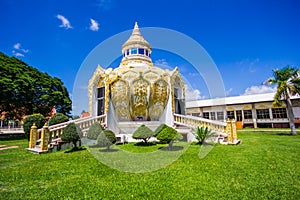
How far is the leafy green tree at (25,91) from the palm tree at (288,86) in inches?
991

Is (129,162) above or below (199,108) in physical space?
below

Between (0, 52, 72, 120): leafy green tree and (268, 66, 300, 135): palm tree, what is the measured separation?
2517cm

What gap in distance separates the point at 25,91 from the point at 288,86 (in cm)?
2680

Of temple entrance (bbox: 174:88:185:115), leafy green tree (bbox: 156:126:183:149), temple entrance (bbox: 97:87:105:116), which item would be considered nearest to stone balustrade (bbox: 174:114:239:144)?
temple entrance (bbox: 174:88:185:115)

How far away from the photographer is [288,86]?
16.2 metres

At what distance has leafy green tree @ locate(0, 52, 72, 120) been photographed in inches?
679

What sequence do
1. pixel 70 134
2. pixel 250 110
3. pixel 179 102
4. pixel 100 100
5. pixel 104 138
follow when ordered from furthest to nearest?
pixel 250 110 < pixel 179 102 < pixel 100 100 < pixel 70 134 < pixel 104 138

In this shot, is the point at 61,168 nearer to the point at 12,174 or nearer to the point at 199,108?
the point at 12,174

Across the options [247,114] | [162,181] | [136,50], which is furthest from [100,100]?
[247,114]

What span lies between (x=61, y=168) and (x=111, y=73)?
28.5 ft

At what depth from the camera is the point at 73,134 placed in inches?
322

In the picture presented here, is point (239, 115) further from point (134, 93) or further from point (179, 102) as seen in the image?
point (134, 93)

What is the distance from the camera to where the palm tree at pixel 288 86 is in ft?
52.6

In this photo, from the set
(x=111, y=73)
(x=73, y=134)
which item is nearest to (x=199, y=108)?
(x=111, y=73)
